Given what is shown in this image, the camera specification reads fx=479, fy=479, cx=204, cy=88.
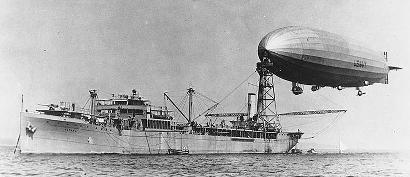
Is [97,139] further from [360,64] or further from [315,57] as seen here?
[360,64]

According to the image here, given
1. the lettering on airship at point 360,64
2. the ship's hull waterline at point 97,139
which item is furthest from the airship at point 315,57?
the ship's hull waterline at point 97,139

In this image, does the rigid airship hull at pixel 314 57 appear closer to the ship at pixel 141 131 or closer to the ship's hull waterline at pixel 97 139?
the ship at pixel 141 131

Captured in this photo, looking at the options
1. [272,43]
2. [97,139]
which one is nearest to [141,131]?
[97,139]

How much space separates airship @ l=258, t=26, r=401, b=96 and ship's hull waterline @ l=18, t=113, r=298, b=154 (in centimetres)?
1635

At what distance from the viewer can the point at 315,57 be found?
46.8 metres

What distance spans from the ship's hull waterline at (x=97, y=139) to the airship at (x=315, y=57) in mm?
16352

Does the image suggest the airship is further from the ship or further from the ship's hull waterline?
the ship's hull waterline

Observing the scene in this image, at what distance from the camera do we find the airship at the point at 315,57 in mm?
46812

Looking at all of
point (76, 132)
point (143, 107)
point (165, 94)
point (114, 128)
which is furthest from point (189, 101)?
A: point (76, 132)

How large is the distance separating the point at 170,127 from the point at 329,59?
21882 mm

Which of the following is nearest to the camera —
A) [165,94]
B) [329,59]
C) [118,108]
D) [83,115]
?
[329,59]

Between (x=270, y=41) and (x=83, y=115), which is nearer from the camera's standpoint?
(x=270, y=41)

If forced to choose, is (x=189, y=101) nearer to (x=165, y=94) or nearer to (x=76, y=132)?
(x=165, y=94)

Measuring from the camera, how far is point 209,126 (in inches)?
2596
